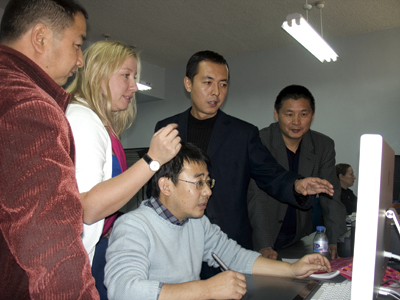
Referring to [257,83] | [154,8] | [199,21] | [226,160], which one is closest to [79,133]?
[226,160]

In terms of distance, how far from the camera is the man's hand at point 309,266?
1312mm

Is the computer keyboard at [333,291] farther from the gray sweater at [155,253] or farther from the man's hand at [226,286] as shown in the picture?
the gray sweater at [155,253]

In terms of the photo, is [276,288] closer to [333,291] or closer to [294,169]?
[333,291]

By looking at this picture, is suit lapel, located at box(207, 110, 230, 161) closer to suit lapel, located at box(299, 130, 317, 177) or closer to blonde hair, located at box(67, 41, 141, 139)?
suit lapel, located at box(299, 130, 317, 177)

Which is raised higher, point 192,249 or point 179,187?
point 179,187

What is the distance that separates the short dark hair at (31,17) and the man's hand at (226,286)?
830 millimetres

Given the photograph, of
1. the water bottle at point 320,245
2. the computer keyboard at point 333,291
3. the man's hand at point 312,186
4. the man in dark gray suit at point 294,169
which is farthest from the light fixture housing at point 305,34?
the computer keyboard at point 333,291

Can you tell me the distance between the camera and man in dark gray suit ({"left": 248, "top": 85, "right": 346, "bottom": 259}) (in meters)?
2.04

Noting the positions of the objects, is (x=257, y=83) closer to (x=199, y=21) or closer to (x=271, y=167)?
(x=199, y=21)

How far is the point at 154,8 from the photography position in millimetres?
4750

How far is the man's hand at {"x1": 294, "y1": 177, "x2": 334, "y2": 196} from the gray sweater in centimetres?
42

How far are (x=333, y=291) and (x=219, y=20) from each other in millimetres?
4672

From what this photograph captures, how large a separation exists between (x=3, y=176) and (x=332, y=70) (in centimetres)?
582

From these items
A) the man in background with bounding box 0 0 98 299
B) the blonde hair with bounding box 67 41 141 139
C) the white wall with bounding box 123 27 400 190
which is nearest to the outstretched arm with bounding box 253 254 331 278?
the blonde hair with bounding box 67 41 141 139
